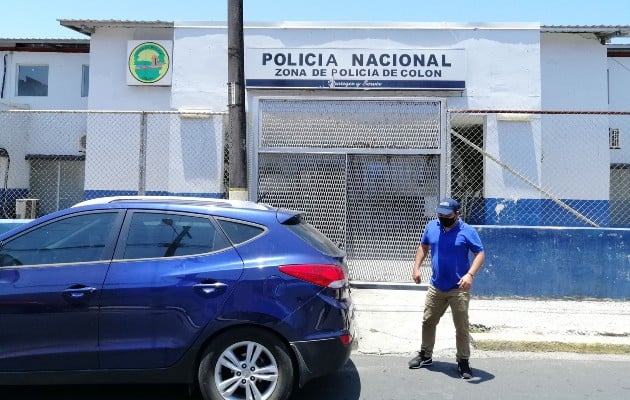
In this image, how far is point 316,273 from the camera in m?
4.11

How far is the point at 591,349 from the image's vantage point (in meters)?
6.15

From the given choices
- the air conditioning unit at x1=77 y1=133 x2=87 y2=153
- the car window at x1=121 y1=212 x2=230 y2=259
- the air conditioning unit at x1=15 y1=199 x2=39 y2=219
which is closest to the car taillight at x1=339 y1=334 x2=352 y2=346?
the car window at x1=121 y1=212 x2=230 y2=259

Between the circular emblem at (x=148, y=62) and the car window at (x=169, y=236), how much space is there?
884 cm

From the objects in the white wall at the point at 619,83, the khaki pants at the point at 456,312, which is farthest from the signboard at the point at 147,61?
the white wall at the point at 619,83

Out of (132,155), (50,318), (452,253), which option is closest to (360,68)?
(132,155)

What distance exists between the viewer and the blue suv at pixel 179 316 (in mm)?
4004

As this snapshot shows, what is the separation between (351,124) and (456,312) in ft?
15.6

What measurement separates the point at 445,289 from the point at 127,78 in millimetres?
9721

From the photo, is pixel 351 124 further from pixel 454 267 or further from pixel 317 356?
pixel 317 356

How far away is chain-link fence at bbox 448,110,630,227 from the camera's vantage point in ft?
35.4

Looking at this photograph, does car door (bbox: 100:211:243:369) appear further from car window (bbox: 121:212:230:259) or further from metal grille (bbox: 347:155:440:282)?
metal grille (bbox: 347:155:440:282)

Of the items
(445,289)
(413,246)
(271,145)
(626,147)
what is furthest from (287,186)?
(626,147)

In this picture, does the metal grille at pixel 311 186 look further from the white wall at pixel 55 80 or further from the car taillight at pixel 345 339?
the white wall at pixel 55 80

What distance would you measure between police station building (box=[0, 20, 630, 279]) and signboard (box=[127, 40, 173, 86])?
3 cm
